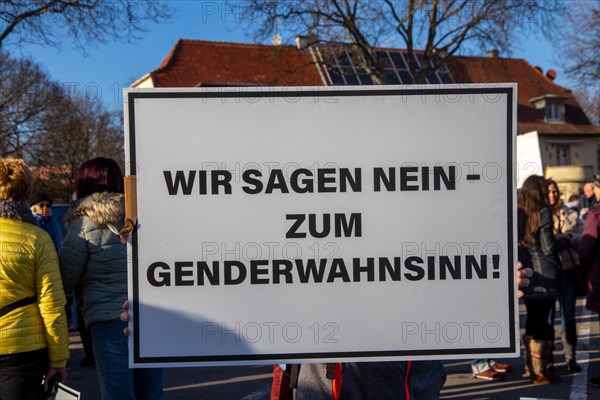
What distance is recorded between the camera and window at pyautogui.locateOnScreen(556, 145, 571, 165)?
44.2 meters

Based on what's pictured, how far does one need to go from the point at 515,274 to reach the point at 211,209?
2.91 feet

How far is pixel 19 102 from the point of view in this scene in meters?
23.3

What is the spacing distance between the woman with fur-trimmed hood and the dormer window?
143ft

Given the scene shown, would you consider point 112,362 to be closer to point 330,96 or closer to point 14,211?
point 14,211

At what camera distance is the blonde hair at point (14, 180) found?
332 centimetres

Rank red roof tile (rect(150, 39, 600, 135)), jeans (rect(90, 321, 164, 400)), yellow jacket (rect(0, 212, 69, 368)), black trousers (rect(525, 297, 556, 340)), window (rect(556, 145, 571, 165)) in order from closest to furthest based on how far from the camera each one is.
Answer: yellow jacket (rect(0, 212, 69, 368)) < jeans (rect(90, 321, 164, 400)) < black trousers (rect(525, 297, 556, 340)) < red roof tile (rect(150, 39, 600, 135)) < window (rect(556, 145, 571, 165))

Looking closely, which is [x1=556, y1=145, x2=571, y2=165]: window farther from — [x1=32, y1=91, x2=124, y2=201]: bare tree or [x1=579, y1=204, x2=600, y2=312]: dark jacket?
[x1=579, y1=204, x2=600, y2=312]: dark jacket

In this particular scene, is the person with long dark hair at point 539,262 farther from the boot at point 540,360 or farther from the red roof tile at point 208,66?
the red roof tile at point 208,66

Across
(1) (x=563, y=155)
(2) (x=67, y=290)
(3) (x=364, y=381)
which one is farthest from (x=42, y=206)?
(1) (x=563, y=155)

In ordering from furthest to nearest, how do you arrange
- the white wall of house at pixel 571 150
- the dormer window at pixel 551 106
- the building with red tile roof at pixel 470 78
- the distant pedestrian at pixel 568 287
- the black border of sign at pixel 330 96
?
the white wall of house at pixel 571 150 < the dormer window at pixel 551 106 < the building with red tile roof at pixel 470 78 < the distant pedestrian at pixel 568 287 < the black border of sign at pixel 330 96

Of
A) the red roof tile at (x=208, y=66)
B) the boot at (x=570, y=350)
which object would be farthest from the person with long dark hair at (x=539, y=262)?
the red roof tile at (x=208, y=66)

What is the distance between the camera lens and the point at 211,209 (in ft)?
5.86

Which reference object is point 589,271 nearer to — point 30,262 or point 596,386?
point 596,386

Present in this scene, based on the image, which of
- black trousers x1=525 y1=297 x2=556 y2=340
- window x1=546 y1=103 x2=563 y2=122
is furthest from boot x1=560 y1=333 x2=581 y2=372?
window x1=546 y1=103 x2=563 y2=122
